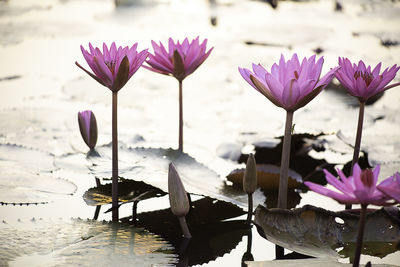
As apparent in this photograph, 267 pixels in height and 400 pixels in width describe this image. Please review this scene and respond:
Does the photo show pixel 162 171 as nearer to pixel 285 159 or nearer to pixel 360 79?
pixel 285 159

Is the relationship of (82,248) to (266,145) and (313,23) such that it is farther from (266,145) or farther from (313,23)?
(313,23)

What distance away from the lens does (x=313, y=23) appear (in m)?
3.80

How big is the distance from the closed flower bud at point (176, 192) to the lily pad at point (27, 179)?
1.46ft

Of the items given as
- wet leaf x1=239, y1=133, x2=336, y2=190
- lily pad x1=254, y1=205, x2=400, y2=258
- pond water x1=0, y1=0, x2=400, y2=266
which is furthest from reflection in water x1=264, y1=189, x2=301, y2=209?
lily pad x1=254, y1=205, x2=400, y2=258

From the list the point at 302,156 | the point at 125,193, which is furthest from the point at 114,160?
the point at 302,156

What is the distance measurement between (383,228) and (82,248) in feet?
2.19

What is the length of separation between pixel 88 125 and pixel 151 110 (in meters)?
0.79

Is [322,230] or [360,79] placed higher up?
[360,79]

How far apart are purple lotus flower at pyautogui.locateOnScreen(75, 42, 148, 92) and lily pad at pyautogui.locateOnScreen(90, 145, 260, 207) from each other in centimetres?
29

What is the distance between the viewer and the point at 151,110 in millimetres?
2355

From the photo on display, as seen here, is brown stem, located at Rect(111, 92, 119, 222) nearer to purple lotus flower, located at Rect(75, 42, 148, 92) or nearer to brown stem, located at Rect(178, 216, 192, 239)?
purple lotus flower, located at Rect(75, 42, 148, 92)

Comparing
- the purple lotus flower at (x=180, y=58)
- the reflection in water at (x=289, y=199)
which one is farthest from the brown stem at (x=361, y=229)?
the purple lotus flower at (x=180, y=58)

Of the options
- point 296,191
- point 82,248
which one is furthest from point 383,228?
point 82,248

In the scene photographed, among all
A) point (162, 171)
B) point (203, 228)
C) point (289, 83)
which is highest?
point (289, 83)
